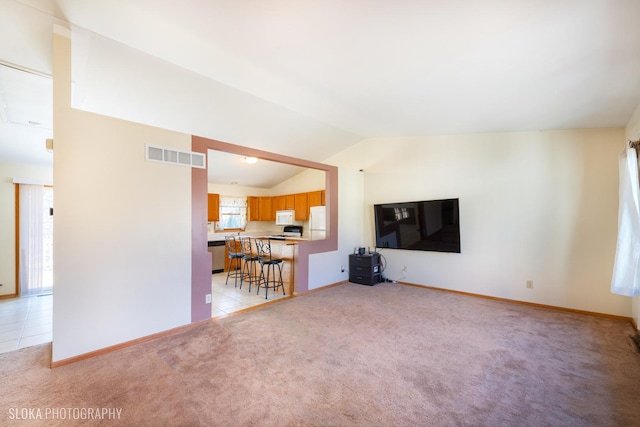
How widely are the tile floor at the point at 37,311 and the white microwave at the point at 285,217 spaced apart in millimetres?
2515

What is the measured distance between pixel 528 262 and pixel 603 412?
8.67 ft

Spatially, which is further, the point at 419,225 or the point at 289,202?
the point at 289,202

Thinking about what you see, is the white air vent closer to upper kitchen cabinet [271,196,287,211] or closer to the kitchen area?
the kitchen area

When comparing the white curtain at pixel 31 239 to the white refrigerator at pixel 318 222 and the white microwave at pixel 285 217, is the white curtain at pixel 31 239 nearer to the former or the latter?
the white microwave at pixel 285 217

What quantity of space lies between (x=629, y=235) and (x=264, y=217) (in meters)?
7.24

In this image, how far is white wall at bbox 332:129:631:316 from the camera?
3559 millimetres

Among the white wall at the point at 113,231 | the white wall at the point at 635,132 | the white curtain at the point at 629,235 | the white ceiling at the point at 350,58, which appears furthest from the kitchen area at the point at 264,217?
the white wall at the point at 635,132

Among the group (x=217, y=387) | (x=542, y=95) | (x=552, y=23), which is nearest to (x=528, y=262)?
(x=542, y=95)

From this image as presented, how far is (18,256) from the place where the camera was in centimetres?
449

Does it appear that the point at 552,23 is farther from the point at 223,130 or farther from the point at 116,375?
the point at 116,375

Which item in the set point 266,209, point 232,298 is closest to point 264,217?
point 266,209

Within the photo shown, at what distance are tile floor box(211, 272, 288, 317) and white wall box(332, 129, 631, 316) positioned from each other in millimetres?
2858

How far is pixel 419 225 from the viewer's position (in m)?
4.93

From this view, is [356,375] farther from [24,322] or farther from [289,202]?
[289,202]
